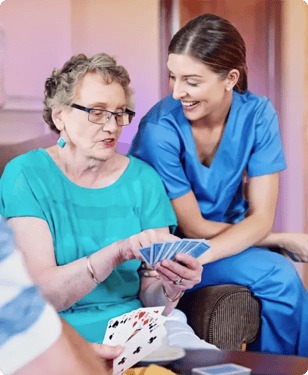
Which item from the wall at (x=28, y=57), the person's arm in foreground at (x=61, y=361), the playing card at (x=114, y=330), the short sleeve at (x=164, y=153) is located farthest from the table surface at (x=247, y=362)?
the wall at (x=28, y=57)

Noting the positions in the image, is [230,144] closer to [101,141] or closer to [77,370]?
[101,141]

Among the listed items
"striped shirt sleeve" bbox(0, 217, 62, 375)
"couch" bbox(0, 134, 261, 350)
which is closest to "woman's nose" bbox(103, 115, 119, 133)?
"couch" bbox(0, 134, 261, 350)

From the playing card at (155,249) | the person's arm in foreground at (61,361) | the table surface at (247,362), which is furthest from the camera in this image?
the playing card at (155,249)

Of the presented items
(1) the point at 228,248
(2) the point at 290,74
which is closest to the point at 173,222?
(1) the point at 228,248

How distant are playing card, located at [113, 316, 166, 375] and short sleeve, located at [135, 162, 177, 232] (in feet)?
2.15

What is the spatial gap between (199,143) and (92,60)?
19.8 inches

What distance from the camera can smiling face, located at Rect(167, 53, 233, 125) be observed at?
1.77 m

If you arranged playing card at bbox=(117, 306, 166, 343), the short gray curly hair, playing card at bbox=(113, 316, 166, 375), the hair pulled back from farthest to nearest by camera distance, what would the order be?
the hair pulled back, the short gray curly hair, playing card at bbox=(117, 306, 166, 343), playing card at bbox=(113, 316, 166, 375)

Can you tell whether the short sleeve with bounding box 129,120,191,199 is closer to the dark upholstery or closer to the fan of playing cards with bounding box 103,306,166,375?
the dark upholstery

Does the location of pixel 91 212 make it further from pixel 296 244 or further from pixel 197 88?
pixel 296 244

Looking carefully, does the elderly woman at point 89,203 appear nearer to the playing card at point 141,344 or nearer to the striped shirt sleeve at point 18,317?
the playing card at point 141,344

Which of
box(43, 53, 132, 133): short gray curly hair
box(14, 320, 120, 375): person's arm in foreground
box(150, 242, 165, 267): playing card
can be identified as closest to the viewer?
box(14, 320, 120, 375): person's arm in foreground

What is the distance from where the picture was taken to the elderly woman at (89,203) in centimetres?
152

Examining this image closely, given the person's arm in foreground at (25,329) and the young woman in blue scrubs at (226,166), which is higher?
the person's arm in foreground at (25,329)
